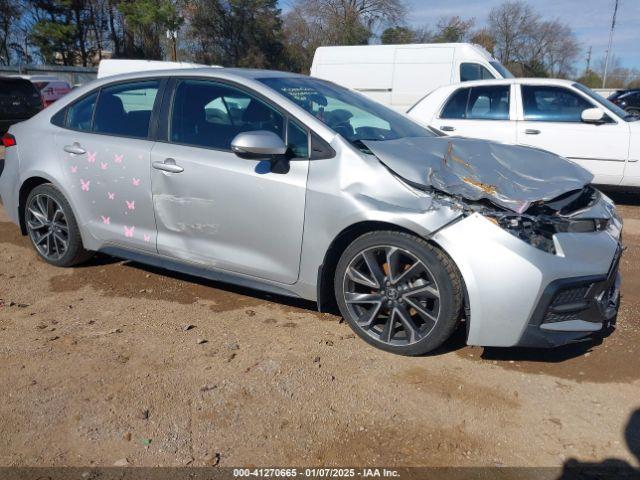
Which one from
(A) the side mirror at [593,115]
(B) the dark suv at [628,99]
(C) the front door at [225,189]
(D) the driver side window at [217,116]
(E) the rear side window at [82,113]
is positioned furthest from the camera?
(B) the dark suv at [628,99]

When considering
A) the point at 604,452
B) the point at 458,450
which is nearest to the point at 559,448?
the point at 604,452

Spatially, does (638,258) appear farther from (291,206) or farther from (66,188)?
(66,188)

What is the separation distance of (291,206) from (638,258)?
361cm

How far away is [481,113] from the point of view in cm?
786

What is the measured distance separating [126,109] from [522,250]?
121 inches

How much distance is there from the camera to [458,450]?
100 inches

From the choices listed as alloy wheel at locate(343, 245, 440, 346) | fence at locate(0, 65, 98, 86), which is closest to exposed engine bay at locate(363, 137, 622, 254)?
alloy wheel at locate(343, 245, 440, 346)

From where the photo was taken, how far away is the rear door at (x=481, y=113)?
767 cm

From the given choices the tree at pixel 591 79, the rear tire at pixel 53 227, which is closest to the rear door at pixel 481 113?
the rear tire at pixel 53 227

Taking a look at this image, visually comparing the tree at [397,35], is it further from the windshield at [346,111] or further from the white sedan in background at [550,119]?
the windshield at [346,111]

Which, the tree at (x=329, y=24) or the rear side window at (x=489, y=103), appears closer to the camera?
the rear side window at (x=489, y=103)

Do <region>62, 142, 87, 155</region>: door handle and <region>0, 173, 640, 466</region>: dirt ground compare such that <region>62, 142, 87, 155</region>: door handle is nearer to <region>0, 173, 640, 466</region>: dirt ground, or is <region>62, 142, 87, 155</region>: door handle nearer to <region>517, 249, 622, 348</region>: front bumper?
<region>0, 173, 640, 466</region>: dirt ground

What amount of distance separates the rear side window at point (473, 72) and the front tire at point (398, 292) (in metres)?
8.86

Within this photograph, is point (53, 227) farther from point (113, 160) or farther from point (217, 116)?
point (217, 116)
